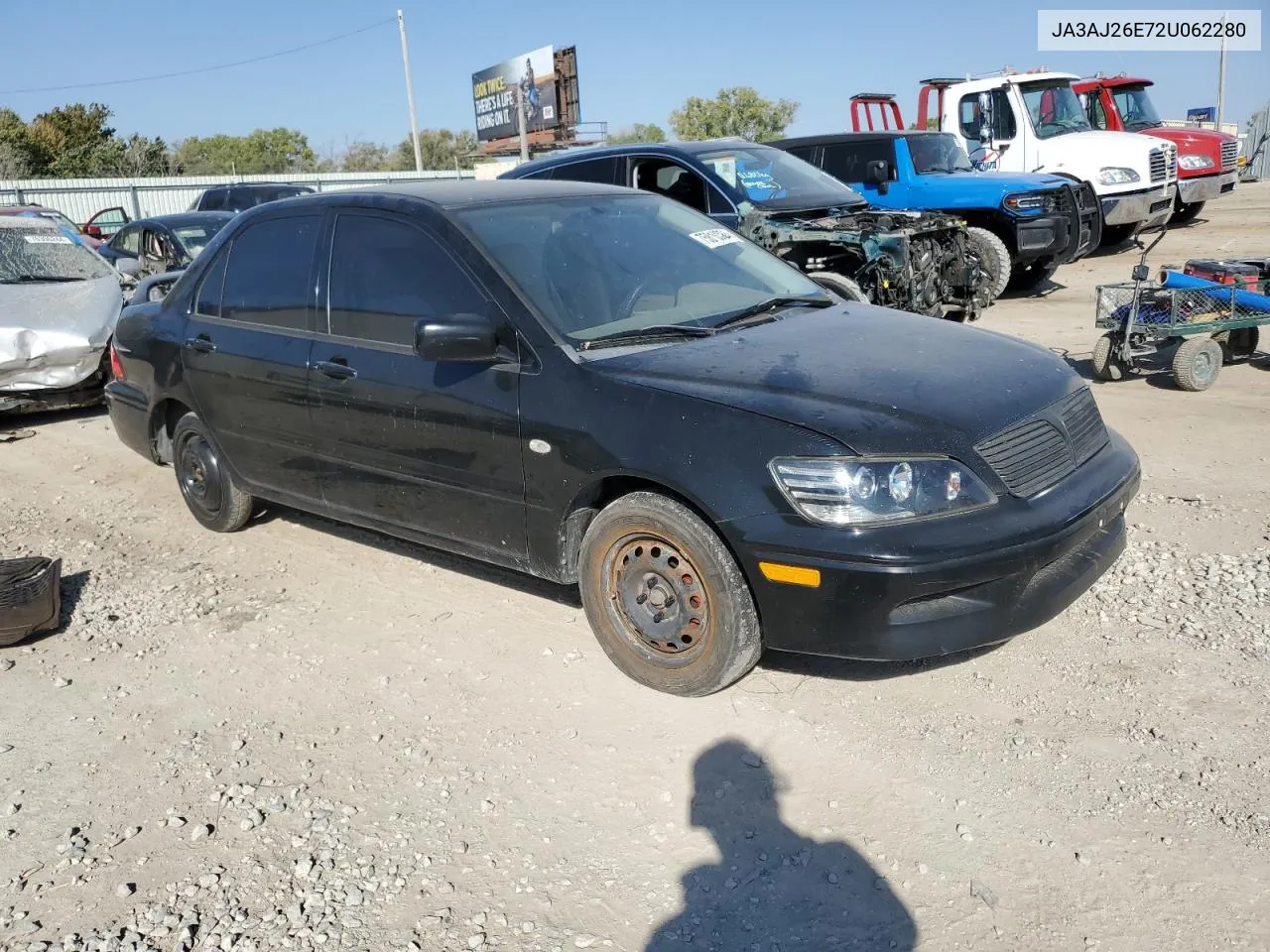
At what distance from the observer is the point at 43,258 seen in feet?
29.6

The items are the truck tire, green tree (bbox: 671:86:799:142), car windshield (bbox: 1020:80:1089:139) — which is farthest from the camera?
green tree (bbox: 671:86:799:142)

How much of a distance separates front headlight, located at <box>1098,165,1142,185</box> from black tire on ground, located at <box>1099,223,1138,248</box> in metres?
0.96

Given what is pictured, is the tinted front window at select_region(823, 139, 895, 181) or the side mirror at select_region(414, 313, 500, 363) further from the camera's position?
the tinted front window at select_region(823, 139, 895, 181)

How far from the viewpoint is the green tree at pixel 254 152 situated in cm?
6181

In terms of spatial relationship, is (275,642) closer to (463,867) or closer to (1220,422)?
(463,867)

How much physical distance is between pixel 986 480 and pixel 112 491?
18.2ft

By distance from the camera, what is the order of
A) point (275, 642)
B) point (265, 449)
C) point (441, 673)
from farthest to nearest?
1. point (265, 449)
2. point (275, 642)
3. point (441, 673)

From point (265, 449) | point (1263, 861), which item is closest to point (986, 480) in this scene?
point (1263, 861)

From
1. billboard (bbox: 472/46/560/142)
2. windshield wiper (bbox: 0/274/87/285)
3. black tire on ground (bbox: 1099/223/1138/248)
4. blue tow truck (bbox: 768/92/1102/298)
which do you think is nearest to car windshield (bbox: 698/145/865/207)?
blue tow truck (bbox: 768/92/1102/298)

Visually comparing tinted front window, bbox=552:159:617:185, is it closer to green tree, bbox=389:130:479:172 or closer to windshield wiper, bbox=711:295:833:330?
windshield wiper, bbox=711:295:833:330

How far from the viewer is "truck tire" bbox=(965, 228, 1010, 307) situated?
11.8 metres

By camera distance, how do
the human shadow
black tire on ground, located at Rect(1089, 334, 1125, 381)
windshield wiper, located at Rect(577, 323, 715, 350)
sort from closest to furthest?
A: the human shadow → windshield wiper, located at Rect(577, 323, 715, 350) → black tire on ground, located at Rect(1089, 334, 1125, 381)

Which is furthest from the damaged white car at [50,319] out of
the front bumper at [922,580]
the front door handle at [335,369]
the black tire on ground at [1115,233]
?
the black tire on ground at [1115,233]

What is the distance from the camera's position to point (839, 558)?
3146 millimetres
